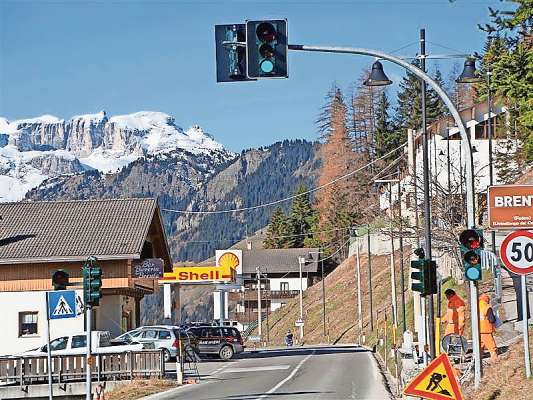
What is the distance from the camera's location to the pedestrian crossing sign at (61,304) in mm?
24719

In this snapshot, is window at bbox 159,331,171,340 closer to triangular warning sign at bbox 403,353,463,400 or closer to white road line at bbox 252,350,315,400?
white road line at bbox 252,350,315,400

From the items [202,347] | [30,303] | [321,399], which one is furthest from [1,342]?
[321,399]

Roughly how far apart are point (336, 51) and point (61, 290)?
11.3 meters

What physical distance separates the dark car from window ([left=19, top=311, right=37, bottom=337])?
8.18 metres

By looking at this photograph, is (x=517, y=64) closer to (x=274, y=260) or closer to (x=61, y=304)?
(x=61, y=304)

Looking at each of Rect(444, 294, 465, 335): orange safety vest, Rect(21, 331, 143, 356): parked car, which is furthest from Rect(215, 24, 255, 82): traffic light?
Rect(21, 331, 143, 356): parked car

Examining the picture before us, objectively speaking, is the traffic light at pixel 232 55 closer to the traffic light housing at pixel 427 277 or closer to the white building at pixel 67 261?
the traffic light housing at pixel 427 277

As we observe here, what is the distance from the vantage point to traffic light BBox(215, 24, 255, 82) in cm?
1638

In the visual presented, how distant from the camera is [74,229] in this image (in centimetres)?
5134

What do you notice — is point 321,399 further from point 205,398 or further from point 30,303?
point 30,303

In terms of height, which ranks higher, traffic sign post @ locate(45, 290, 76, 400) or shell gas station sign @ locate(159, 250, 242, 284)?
traffic sign post @ locate(45, 290, 76, 400)

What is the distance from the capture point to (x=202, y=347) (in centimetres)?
5228

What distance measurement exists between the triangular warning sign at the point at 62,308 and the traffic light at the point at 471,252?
9.75m

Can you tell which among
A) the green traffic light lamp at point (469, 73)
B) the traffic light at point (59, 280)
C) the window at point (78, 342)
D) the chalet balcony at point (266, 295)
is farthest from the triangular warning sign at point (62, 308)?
the chalet balcony at point (266, 295)
